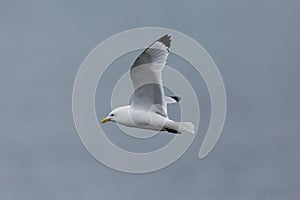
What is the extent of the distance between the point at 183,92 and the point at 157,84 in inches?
81.8

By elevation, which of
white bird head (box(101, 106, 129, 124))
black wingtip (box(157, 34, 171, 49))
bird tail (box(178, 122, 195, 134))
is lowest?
bird tail (box(178, 122, 195, 134))

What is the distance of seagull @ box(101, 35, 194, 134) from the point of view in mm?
23438

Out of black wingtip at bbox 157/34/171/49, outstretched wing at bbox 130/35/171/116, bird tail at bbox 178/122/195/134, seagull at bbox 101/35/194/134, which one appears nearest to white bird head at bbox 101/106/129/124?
seagull at bbox 101/35/194/134

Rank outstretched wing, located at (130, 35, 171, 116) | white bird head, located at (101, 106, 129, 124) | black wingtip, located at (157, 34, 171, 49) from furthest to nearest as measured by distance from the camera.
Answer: white bird head, located at (101, 106, 129, 124), black wingtip, located at (157, 34, 171, 49), outstretched wing, located at (130, 35, 171, 116)

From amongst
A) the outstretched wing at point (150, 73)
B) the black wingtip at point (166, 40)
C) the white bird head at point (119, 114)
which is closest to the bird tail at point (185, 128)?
the outstretched wing at point (150, 73)

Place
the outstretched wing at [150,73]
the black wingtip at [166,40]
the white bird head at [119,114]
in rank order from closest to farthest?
the outstretched wing at [150,73] → the black wingtip at [166,40] → the white bird head at [119,114]

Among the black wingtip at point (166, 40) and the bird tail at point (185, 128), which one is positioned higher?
the black wingtip at point (166, 40)

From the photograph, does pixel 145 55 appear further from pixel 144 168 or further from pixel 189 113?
pixel 144 168

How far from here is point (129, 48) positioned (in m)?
26.0

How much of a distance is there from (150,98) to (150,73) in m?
0.80

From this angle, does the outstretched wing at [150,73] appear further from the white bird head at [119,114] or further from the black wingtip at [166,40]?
the white bird head at [119,114]

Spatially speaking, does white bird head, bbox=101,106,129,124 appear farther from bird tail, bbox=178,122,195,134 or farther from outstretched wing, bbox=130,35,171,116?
bird tail, bbox=178,122,195,134

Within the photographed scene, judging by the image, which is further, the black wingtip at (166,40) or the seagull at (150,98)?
the black wingtip at (166,40)

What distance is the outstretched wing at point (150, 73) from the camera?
76.8ft
